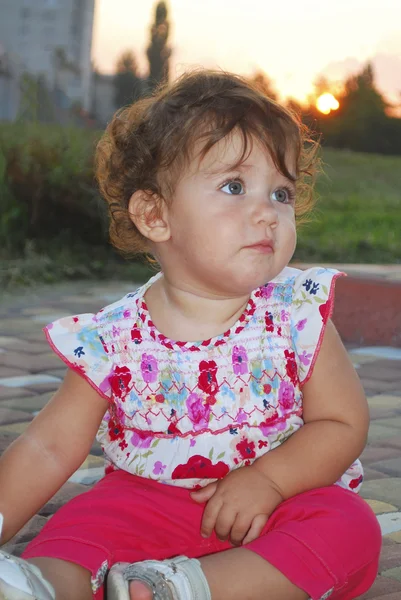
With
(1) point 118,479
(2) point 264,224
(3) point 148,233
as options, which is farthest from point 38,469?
(2) point 264,224

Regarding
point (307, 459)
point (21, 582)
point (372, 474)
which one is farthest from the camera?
point (372, 474)

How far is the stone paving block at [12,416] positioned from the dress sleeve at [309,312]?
125 centimetres

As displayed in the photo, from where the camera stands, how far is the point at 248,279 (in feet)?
6.17

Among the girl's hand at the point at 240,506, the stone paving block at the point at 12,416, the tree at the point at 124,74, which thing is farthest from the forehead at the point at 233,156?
the tree at the point at 124,74

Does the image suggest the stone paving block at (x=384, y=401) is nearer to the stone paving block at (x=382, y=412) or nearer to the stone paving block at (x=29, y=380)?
the stone paving block at (x=382, y=412)

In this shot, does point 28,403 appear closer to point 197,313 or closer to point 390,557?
point 197,313

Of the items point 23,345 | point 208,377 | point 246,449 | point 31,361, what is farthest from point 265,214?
point 23,345

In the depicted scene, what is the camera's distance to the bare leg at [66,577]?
1598mm

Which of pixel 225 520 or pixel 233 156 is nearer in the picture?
pixel 225 520

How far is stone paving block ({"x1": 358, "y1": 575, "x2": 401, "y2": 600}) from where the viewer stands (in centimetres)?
177

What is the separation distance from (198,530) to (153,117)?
2.93 ft

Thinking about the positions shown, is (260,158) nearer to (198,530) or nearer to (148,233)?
(148,233)

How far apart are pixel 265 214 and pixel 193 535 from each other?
2.11ft

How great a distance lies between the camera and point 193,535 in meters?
1.83
